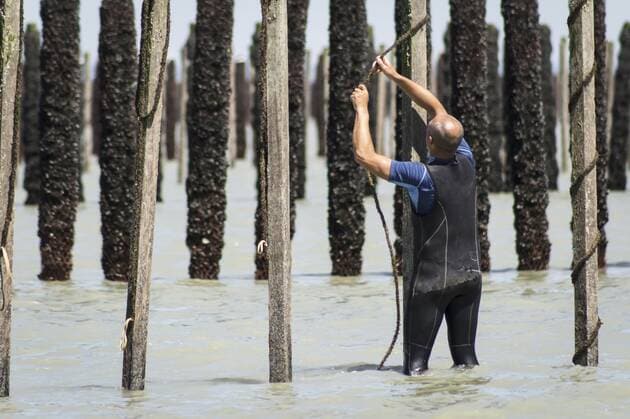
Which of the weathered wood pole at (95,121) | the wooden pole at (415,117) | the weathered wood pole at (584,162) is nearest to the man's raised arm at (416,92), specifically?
the wooden pole at (415,117)

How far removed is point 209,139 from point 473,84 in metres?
3.11

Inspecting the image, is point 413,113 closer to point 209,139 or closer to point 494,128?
point 209,139

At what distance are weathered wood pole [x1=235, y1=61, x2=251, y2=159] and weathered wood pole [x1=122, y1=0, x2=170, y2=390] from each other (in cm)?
2906

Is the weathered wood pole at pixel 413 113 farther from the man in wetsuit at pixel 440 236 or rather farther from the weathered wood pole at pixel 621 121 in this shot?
the weathered wood pole at pixel 621 121

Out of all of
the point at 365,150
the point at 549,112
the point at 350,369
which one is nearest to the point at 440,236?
the point at 365,150

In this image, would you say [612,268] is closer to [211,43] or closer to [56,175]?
[211,43]

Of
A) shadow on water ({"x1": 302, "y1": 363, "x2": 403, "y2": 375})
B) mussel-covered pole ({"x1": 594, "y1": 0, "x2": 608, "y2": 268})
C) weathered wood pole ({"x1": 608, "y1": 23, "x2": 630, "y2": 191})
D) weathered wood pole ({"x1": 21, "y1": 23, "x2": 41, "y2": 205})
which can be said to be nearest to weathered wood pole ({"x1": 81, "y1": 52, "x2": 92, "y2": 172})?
weathered wood pole ({"x1": 21, "y1": 23, "x2": 41, "y2": 205})

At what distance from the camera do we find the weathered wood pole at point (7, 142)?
6871 mm

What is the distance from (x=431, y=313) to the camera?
7.10 m

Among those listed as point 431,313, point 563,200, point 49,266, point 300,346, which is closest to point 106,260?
point 49,266

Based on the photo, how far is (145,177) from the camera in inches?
270

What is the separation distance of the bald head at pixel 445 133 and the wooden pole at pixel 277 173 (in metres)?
0.78

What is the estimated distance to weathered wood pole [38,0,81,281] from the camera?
49.7 feet

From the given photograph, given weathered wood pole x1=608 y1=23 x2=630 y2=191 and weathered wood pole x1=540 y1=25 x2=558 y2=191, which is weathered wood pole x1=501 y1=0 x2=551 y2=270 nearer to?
weathered wood pole x1=540 y1=25 x2=558 y2=191
